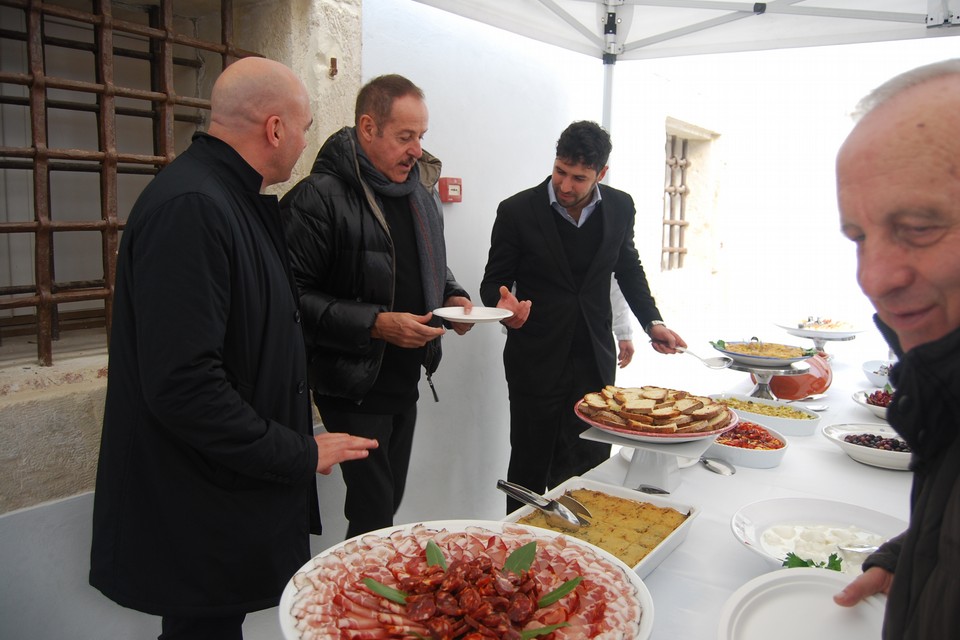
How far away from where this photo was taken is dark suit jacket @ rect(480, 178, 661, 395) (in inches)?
114

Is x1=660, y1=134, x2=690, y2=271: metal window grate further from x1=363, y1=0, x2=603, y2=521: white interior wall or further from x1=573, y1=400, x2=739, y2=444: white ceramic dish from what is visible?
x1=573, y1=400, x2=739, y2=444: white ceramic dish

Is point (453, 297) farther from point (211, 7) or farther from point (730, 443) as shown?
point (211, 7)

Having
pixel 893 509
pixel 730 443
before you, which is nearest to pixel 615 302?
pixel 730 443

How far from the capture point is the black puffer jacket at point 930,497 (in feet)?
2.10

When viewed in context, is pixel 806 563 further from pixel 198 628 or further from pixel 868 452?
pixel 198 628

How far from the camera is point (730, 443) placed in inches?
79.0

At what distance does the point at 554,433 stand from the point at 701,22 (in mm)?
2367

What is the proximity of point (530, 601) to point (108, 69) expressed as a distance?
2.14m

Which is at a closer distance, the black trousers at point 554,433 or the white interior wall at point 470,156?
the black trousers at point 554,433

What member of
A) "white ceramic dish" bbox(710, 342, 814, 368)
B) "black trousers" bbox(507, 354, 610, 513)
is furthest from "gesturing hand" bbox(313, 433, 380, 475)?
"white ceramic dish" bbox(710, 342, 814, 368)

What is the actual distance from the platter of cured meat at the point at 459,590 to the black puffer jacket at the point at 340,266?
1047mm

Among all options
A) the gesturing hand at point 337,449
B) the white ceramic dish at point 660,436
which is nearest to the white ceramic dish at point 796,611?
the white ceramic dish at point 660,436

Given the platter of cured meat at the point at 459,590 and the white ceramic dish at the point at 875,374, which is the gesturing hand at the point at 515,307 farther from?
the white ceramic dish at the point at 875,374

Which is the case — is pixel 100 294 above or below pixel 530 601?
above
